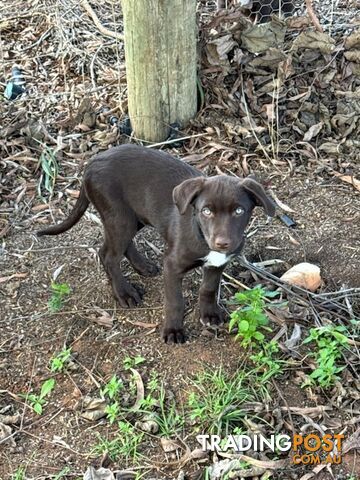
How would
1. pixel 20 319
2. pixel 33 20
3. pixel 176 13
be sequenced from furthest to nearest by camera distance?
1. pixel 33 20
2. pixel 176 13
3. pixel 20 319

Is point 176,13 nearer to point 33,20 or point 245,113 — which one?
point 245,113

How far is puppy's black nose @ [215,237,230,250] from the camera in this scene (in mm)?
3090

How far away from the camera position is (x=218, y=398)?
326 cm

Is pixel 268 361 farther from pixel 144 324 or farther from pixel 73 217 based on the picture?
pixel 73 217

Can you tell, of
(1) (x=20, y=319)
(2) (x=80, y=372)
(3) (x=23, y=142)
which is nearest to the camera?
(2) (x=80, y=372)

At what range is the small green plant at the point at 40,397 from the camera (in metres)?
3.31

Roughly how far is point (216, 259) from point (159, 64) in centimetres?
196

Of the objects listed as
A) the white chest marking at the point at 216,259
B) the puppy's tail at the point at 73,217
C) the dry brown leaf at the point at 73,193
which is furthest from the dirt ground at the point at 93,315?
the white chest marking at the point at 216,259

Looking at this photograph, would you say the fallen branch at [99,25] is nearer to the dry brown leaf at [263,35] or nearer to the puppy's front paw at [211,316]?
the dry brown leaf at [263,35]

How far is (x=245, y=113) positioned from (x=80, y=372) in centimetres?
250

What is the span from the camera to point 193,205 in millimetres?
3326

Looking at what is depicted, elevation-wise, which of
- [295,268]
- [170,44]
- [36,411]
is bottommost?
[36,411]

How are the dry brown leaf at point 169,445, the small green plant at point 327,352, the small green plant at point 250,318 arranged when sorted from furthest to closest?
1. the small green plant at point 250,318
2. the small green plant at point 327,352
3. the dry brown leaf at point 169,445

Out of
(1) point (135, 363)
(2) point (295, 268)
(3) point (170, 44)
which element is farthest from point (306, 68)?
(1) point (135, 363)
